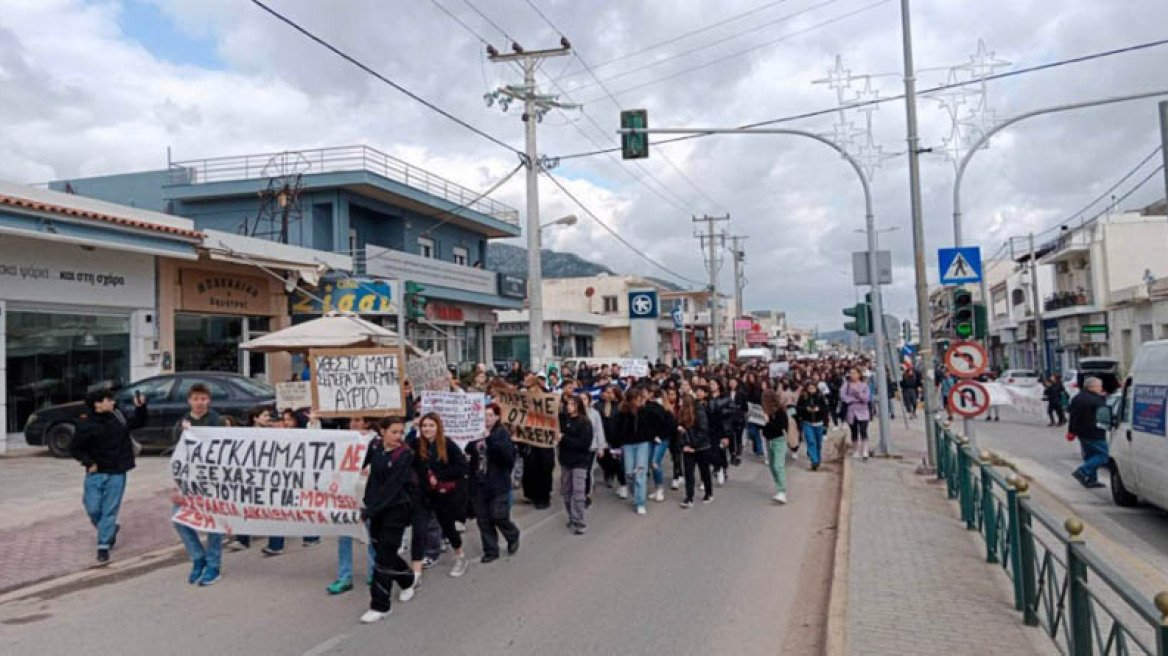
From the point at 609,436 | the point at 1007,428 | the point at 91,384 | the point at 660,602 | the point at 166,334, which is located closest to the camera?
the point at 660,602

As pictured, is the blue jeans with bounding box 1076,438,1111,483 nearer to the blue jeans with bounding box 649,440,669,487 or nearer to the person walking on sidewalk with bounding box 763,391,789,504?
the person walking on sidewalk with bounding box 763,391,789,504

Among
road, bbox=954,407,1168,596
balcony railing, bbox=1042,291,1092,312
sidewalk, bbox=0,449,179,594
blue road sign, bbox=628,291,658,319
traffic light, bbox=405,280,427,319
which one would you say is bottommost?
road, bbox=954,407,1168,596

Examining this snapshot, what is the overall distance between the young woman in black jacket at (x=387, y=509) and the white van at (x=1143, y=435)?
27.3 ft

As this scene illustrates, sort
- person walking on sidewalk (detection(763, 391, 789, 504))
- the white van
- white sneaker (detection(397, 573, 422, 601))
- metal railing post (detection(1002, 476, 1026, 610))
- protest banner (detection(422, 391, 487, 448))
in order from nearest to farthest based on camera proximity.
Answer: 1. metal railing post (detection(1002, 476, 1026, 610))
2. white sneaker (detection(397, 573, 422, 601))
3. protest banner (detection(422, 391, 487, 448))
4. the white van
5. person walking on sidewalk (detection(763, 391, 789, 504))

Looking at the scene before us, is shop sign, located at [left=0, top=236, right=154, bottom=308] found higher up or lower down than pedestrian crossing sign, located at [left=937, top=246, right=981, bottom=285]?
higher up

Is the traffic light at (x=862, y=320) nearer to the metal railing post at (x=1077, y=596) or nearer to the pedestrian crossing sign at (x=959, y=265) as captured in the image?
the pedestrian crossing sign at (x=959, y=265)

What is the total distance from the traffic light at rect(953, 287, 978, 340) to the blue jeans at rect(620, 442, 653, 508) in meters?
5.28

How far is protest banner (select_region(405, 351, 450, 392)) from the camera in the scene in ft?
41.5

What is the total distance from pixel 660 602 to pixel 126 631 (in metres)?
4.16

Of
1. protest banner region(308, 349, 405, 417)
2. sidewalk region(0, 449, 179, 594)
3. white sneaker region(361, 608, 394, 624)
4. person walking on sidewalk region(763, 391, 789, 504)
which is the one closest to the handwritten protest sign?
protest banner region(308, 349, 405, 417)

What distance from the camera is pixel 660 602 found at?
689 centimetres

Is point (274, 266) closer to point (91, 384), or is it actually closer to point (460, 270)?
point (91, 384)

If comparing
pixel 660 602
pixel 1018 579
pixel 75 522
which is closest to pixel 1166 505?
pixel 1018 579

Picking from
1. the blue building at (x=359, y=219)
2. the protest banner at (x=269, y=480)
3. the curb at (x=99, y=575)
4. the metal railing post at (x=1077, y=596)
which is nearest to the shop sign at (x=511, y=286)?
→ the blue building at (x=359, y=219)
